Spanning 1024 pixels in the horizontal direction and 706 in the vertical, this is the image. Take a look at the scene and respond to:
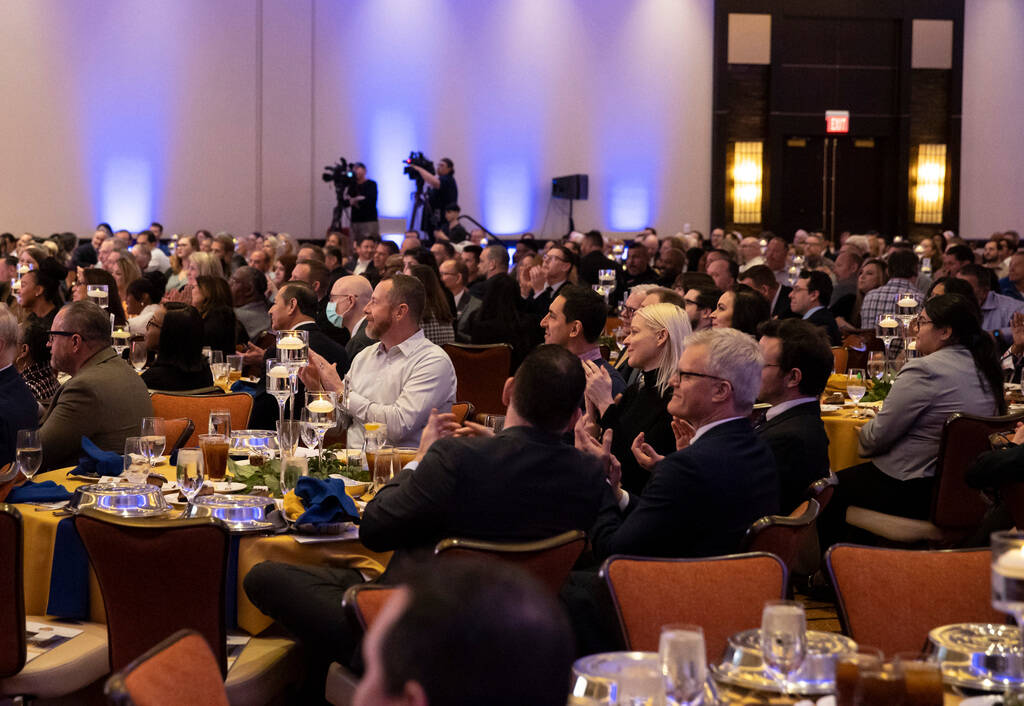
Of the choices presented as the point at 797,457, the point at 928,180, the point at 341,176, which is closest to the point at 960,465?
the point at 797,457

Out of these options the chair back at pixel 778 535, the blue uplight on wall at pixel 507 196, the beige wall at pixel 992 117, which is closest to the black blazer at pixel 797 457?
the chair back at pixel 778 535

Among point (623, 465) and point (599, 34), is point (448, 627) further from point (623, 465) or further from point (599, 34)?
point (599, 34)

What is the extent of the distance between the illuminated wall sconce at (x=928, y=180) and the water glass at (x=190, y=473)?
64.2 feet

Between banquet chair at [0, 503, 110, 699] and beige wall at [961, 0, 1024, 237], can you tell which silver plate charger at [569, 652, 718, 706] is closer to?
banquet chair at [0, 503, 110, 699]

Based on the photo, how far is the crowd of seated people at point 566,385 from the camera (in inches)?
135

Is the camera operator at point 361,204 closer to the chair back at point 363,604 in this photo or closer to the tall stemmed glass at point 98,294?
the tall stemmed glass at point 98,294

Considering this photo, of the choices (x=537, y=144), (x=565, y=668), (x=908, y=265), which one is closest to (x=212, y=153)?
(x=537, y=144)

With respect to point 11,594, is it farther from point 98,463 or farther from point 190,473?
Result: point 98,463

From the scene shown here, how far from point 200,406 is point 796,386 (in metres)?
2.50

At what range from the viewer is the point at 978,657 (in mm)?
2502

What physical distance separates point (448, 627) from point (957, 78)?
72.9 feet

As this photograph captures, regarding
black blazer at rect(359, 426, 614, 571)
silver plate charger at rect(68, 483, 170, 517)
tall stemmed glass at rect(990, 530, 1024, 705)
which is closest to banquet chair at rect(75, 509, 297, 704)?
black blazer at rect(359, 426, 614, 571)

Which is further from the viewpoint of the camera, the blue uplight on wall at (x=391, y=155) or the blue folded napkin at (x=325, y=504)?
the blue uplight on wall at (x=391, y=155)

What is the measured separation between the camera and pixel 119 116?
19.7 metres
